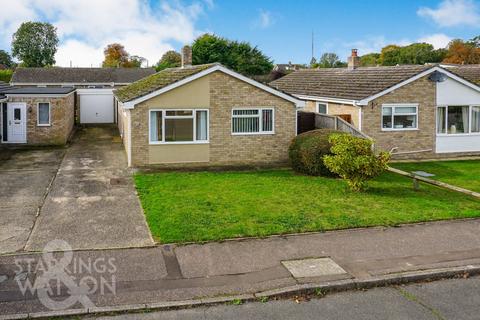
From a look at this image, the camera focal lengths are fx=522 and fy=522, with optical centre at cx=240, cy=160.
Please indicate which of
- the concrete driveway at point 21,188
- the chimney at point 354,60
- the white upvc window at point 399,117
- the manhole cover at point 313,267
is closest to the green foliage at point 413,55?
the chimney at point 354,60

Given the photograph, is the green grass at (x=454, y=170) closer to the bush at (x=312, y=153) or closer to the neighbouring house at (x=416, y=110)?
the neighbouring house at (x=416, y=110)

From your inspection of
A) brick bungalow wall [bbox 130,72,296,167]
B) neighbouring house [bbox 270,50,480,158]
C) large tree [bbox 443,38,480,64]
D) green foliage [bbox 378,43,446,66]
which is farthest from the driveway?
green foliage [bbox 378,43,446,66]

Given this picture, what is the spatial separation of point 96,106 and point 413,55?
206 feet

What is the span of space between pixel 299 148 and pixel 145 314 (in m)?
→ 11.7

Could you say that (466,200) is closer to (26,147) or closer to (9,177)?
(9,177)

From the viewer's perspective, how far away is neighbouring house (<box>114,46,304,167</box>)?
18.6 meters

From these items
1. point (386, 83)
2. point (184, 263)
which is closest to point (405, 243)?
point (184, 263)

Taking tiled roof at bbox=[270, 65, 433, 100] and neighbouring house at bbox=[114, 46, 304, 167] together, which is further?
tiled roof at bbox=[270, 65, 433, 100]

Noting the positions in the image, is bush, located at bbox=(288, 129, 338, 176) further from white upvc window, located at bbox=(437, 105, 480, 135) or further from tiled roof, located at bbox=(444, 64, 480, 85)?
tiled roof, located at bbox=(444, 64, 480, 85)

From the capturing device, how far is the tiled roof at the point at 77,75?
177 ft

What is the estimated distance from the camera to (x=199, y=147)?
63.1 ft

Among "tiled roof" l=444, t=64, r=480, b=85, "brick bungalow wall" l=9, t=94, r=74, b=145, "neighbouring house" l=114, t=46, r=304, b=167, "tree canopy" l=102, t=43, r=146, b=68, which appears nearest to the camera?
"neighbouring house" l=114, t=46, r=304, b=167

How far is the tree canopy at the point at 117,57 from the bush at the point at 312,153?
3034 inches

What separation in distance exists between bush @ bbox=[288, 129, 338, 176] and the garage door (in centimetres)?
2049
